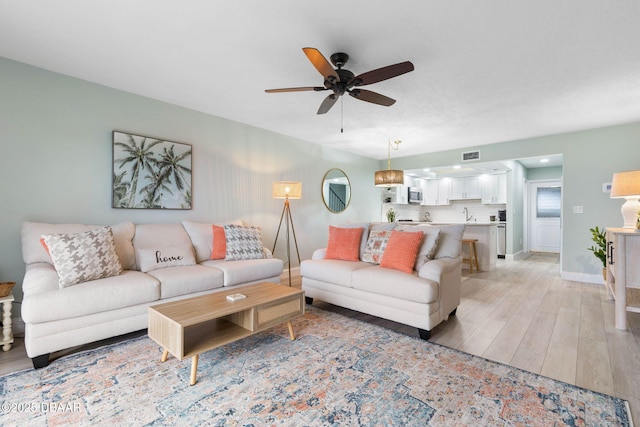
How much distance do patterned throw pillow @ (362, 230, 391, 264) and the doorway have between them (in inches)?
277

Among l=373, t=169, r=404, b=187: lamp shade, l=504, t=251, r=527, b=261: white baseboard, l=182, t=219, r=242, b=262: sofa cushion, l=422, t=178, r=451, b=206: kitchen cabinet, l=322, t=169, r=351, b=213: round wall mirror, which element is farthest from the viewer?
l=422, t=178, r=451, b=206: kitchen cabinet

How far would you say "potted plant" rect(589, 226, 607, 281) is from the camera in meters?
3.98

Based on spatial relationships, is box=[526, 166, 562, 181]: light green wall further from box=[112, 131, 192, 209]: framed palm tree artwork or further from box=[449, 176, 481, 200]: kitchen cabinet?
box=[112, 131, 192, 209]: framed palm tree artwork

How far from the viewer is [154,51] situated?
2465 millimetres

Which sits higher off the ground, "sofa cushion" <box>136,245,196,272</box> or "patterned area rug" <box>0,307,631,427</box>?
"sofa cushion" <box>136,245,196,272</box>

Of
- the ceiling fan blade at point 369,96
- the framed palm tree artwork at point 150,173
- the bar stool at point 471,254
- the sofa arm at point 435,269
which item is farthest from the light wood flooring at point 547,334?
the ceiling fan blade at point 369,96

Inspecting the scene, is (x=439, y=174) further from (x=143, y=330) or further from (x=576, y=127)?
(x=143, y=330)

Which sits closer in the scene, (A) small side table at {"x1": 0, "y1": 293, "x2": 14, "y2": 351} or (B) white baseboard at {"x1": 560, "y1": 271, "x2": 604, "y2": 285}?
(A) small side table at {"x1": 0, "y1": 293, "x2": 14, "y2": 351}

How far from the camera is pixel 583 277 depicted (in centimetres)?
460

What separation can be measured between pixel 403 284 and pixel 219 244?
2.17 m

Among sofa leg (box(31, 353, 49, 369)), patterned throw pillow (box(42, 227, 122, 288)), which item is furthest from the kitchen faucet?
sofa leg (box(31, 353, 49, 369))

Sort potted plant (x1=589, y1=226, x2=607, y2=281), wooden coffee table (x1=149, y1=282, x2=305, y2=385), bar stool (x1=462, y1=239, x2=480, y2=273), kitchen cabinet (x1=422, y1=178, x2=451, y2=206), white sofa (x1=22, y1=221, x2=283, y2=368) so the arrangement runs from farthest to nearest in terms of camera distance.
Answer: kitchen cabinet (x1=422, y1=178, x2=451, y2=206) < bar stool (x1=462, y1=239, x2=480, y2=273) < potted plant (x1=589, y1=226, x2=607, y2=281) < white sofa (x1=22, y1=221, x2=283, y2=368) < wooden coffee table (x1=149, y1=282, x2=305, y2=385)

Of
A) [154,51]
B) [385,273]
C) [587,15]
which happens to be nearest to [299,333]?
[385,273]

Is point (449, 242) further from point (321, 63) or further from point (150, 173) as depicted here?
point (150, 173)
